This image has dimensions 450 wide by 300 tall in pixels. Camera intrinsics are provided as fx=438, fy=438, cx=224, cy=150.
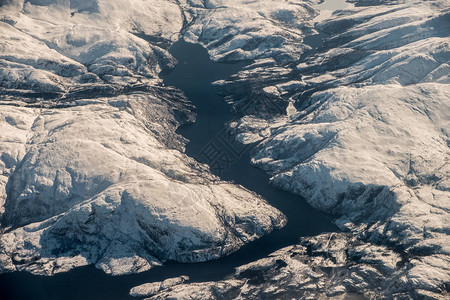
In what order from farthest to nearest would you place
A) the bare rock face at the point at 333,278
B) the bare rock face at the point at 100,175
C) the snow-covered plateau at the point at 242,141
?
the bare rock face at the point at 100,175 < the snow-covered plateau at the point at 242,141 < the bare rock face at the point at 333,278

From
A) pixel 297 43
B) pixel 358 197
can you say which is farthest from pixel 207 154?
pixel 297 43

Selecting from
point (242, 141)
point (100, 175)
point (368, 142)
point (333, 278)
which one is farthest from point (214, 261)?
point (368, 142)

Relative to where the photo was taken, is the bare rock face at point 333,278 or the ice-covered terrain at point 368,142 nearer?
the bare rock face at point 333,278

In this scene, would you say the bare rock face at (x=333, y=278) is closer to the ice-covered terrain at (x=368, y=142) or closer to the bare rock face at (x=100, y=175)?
the ice-covered terrain at (x=368, y=142)

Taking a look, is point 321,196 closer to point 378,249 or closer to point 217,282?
point 378,249

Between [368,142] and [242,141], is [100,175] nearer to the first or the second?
[242,141]

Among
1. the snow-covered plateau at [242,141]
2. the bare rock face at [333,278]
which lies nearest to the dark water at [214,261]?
the snow-covered plateau at [242,141]

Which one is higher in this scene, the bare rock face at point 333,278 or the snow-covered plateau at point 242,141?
the snow-covered plateau at point 242,141

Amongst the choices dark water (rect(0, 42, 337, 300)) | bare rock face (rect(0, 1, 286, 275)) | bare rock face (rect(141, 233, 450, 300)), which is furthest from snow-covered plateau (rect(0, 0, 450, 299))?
dark water (rect(0, 42, 337, 300))
